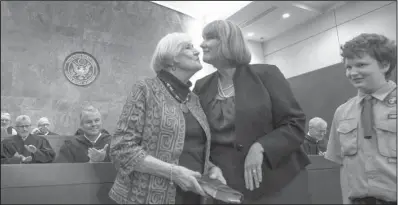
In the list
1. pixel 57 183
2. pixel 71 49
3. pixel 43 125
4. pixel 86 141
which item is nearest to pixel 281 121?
pixel 57 183

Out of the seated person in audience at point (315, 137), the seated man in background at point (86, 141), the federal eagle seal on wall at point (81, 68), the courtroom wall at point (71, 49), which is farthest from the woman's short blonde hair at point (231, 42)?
the federal eagle seal on wall at point (81, 68)

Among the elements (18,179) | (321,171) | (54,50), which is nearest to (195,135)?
(18,179)

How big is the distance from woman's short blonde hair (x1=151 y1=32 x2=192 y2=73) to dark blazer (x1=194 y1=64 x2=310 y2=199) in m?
0.35

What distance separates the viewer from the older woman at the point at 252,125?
4.74 feet

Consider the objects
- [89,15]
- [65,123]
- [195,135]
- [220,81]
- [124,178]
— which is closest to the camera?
[124,178]

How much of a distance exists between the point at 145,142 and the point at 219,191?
383 mm

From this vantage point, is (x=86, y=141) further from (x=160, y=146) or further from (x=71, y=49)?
(x=71, y=49)

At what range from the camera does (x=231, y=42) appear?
64.7 inches

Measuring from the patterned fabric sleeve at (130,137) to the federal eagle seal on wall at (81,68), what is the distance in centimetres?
642

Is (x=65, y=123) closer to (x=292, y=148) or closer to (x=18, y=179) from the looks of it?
(x=18, y=179)

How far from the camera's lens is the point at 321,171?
244 cm

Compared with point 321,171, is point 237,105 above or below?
above

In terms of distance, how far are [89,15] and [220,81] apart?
6747 millimetres

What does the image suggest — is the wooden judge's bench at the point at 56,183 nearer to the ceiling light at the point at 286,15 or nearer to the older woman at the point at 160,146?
the older woman at the point at 160,146
